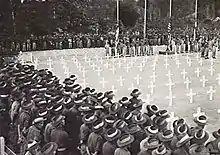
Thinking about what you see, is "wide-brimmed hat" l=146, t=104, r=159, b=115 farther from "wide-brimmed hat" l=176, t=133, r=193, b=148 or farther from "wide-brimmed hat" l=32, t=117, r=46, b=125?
"wide-brimmed hat" l=32, t=117, r=46, b=125

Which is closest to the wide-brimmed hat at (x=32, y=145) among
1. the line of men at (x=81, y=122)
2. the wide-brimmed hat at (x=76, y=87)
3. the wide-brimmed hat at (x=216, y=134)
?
the line of men at (x=81, y=122)

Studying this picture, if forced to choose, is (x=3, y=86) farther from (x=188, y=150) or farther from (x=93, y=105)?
(x=188, y=150)

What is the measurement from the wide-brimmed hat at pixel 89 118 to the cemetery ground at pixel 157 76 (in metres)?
0.24

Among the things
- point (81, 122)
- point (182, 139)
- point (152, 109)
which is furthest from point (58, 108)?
point (182, 139)

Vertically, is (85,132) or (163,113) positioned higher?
(163,113)

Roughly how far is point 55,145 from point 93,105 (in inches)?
13.4

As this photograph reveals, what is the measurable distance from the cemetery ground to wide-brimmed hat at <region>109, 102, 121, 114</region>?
0.45ft

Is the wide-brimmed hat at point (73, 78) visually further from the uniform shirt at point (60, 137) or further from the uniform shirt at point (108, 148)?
the uniform shirt at point (108, 148)

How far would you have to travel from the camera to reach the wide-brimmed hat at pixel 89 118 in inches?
106

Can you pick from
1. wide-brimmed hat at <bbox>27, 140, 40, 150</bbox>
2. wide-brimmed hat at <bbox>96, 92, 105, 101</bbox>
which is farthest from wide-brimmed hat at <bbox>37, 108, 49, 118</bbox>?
wide-brimmed hat at <bbox>96, 92, 105, 101</bbox>

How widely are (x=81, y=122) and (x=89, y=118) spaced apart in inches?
7.4

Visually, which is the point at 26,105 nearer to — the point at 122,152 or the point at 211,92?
the point at 122,152

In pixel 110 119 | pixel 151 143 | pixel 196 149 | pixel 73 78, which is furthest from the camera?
pixel 73 78

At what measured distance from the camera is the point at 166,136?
2.27m
